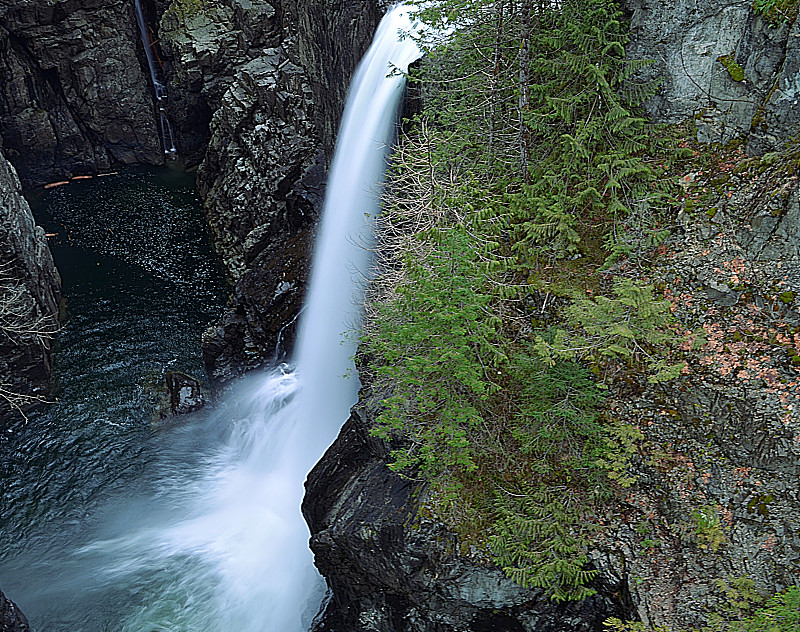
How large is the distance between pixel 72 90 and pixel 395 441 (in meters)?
25.3

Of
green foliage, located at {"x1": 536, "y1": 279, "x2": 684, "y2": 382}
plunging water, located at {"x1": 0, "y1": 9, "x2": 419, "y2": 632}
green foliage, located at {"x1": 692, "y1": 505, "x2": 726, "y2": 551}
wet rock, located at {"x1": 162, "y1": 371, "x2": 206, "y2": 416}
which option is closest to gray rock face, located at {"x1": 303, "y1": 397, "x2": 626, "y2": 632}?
green foliage, located at {"x1": 692, "y1": 505, "x2": 726, "y2": 551}

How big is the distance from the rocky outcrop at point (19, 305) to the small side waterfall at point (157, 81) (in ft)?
36.5

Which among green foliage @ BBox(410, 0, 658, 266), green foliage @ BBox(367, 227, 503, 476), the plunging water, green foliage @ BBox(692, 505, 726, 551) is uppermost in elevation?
green foliage @ BBox(410, 0, 658, 266)

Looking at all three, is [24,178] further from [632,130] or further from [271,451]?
[632,130]

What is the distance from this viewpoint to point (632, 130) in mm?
9047

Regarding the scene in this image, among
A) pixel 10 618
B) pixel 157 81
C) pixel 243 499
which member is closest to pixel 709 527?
pixel 243 499

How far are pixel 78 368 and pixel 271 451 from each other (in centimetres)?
754

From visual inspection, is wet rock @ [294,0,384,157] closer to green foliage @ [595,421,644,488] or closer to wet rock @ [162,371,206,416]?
wet rock @ [162,371,206,416]

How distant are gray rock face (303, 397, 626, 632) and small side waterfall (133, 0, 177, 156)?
23.3 m

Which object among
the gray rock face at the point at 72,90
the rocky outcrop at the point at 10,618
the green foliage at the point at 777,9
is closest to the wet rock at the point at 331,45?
the gray rock face at the point at 72,90

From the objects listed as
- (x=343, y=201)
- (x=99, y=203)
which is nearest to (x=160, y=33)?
(x=99, y=203)

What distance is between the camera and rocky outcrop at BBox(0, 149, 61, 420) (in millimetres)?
16109

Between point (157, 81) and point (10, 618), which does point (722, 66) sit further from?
point (157, 81)

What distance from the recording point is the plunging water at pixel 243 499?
38.2ft
